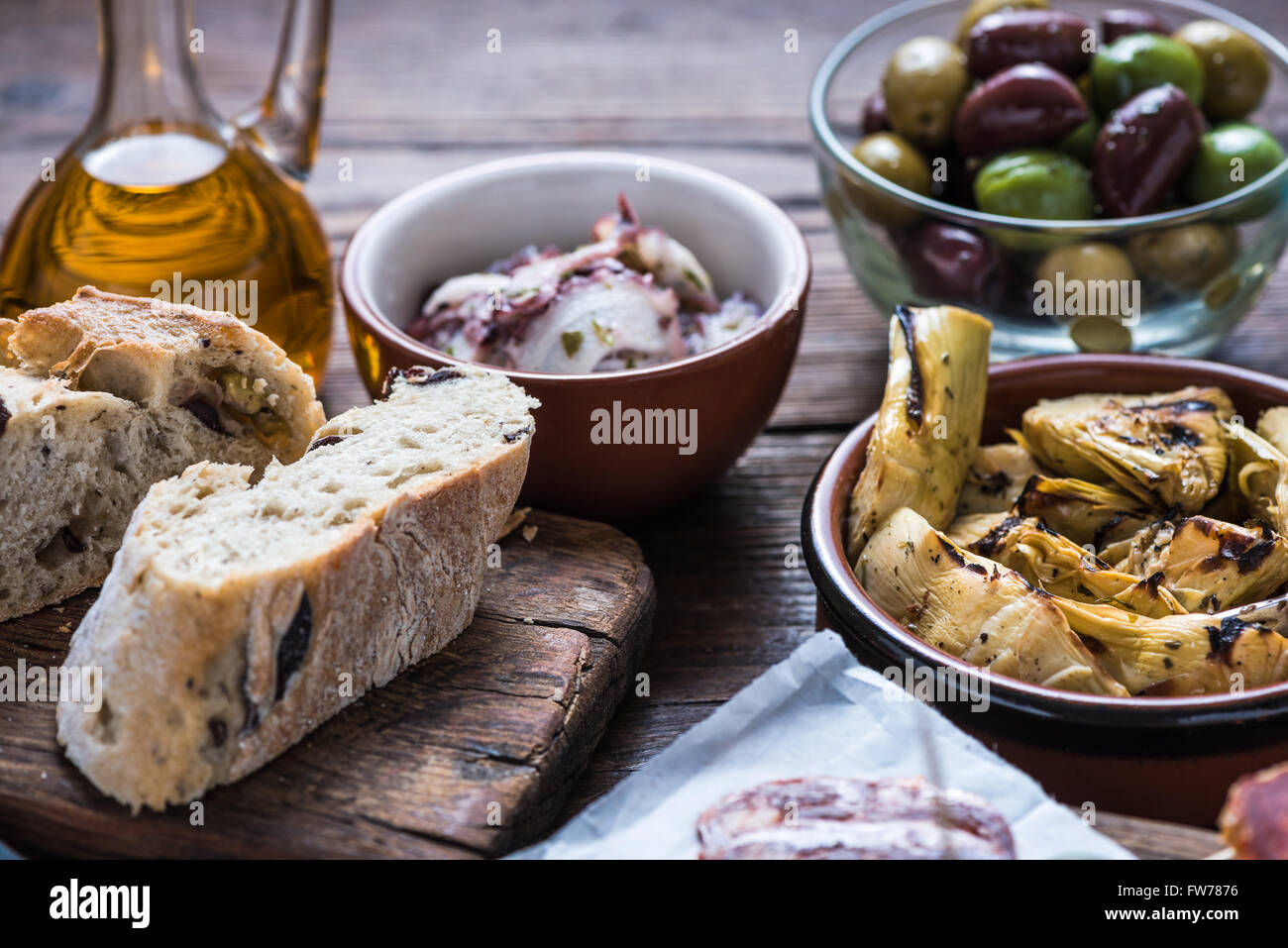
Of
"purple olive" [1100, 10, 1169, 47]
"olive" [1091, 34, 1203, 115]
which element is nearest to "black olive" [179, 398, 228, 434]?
"olive" [1091, 34, 1203, 115]

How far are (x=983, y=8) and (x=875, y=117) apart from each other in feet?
0.75

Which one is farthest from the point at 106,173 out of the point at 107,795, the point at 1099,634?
the point at 1099,634

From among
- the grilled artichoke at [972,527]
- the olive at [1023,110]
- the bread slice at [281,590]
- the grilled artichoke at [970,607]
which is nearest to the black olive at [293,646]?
the bread slice at [281,590]

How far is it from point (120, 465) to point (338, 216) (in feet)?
3.54

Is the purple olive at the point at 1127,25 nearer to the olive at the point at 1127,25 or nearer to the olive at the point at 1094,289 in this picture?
the olive at the point at 1127,25

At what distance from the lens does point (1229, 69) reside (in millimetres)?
1928

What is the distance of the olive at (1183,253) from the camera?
174cm

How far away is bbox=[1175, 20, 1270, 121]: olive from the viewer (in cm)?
193

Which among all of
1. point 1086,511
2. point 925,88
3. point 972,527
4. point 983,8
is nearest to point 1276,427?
point 1086,511

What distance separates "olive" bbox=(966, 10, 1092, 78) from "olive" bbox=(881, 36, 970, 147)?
0.04 meters

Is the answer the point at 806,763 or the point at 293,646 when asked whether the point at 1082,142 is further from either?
the point at 293,646

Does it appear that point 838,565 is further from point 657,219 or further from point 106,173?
point 106,173

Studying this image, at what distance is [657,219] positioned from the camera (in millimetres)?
1964
